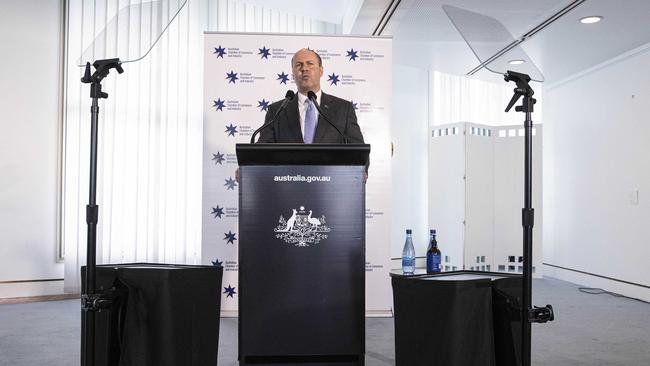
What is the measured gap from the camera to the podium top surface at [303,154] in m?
1.70

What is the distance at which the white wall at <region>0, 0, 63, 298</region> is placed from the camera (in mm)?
4566

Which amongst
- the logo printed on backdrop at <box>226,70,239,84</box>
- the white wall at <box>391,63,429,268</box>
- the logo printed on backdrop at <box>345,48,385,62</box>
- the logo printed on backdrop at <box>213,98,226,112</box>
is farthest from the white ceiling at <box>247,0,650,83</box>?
the logo printed on backdrop at <box>213,98,226,112</box>

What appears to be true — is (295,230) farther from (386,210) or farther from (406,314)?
(386,210)

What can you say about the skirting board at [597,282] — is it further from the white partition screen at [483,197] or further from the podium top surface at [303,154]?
the podium top surface at [303,154]

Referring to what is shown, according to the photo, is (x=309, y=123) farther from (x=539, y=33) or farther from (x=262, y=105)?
(x=539, y=33)

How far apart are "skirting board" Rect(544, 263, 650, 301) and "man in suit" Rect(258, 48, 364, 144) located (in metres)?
3.92

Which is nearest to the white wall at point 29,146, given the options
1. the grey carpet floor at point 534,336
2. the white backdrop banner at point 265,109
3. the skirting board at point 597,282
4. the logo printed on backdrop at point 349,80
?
the grey carpet floor at point 534,336

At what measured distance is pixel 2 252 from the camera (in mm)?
4535

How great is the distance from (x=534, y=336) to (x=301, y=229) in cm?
250

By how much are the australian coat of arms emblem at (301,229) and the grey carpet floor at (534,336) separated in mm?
1340

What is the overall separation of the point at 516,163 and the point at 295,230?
528 cm

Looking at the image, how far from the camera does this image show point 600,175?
576 cm

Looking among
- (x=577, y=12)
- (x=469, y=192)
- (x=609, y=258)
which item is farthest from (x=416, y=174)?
(x=577, y=12)

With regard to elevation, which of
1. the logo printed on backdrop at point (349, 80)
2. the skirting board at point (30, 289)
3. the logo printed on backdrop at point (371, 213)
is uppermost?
the logo printed on backdrop at point (349, 80)
